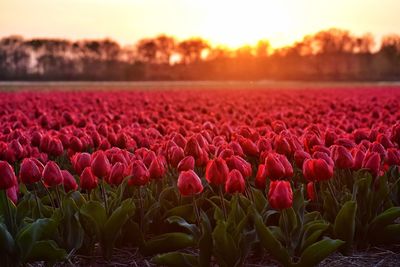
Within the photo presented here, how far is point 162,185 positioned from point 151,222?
0.50m

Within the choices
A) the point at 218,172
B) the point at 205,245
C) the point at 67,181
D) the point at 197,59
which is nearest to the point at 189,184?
the point at 218,172

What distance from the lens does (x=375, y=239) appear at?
177 inches

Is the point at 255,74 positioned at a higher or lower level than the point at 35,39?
lower

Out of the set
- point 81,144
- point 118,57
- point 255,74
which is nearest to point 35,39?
point 118,57

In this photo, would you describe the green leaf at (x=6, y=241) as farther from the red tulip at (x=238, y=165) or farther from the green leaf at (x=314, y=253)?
the green leaf at (x=314, y=253)

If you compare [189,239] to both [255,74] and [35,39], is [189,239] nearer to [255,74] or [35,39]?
[255,74]

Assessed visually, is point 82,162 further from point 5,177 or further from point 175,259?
point 175,259

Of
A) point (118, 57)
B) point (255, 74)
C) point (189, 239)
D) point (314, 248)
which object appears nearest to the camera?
point (314, 248)

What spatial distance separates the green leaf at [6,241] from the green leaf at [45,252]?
0.12 meters

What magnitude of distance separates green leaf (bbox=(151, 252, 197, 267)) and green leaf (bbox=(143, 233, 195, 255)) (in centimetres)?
23

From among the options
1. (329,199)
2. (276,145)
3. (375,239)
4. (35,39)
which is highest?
(35,39)

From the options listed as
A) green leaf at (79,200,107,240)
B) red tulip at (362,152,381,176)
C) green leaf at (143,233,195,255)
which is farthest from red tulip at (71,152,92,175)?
red tulip at (362,152,381,176)

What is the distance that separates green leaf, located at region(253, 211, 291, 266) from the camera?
358 centimetres

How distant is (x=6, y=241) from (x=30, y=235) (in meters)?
0.15
